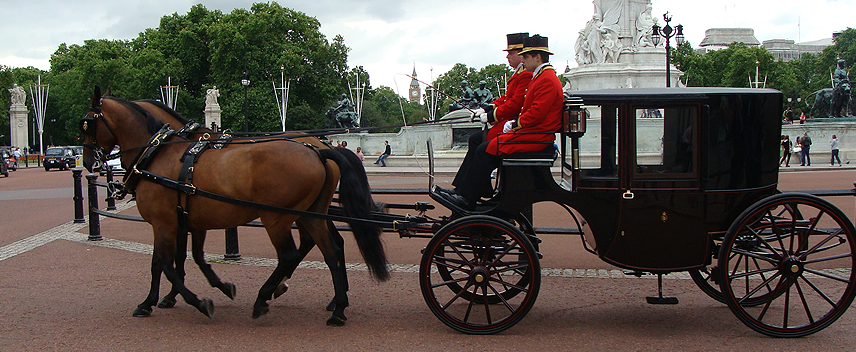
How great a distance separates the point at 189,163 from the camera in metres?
5.86

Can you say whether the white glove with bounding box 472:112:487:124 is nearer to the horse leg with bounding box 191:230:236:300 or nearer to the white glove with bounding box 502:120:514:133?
the white glove with bounding box 502:120:514:133

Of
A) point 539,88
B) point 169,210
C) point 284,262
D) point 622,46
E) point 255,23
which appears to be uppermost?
point 255,23

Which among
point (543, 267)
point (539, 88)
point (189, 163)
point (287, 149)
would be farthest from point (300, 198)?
point (543, 267)

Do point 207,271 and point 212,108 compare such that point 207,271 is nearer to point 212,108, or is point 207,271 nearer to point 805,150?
point 805,150

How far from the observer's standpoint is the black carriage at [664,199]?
203 inches

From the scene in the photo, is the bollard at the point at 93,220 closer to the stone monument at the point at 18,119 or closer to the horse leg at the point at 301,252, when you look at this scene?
the horse leg at the point at 301,252

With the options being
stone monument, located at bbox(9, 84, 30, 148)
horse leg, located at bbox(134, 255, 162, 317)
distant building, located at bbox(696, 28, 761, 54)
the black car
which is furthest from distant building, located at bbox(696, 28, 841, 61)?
horse leg, located at bbox(134, 255, 162, 317)

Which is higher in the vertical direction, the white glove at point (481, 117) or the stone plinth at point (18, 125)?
the stone plinth at point (18, 125)

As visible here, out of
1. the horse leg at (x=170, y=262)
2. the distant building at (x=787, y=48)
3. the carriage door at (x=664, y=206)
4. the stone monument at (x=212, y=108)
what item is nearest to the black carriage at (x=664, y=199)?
the carriage door at (x=664, y=206)

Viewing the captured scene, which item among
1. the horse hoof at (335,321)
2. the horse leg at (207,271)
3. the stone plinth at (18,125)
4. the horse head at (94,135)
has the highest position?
the stone plinth at (18,125)

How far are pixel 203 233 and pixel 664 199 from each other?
4.15 metres

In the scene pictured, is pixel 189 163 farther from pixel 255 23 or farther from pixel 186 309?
pixel 255 23

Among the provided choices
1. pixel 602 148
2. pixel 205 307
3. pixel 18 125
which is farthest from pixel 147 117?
pixel 18 125

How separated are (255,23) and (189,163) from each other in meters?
52.9
